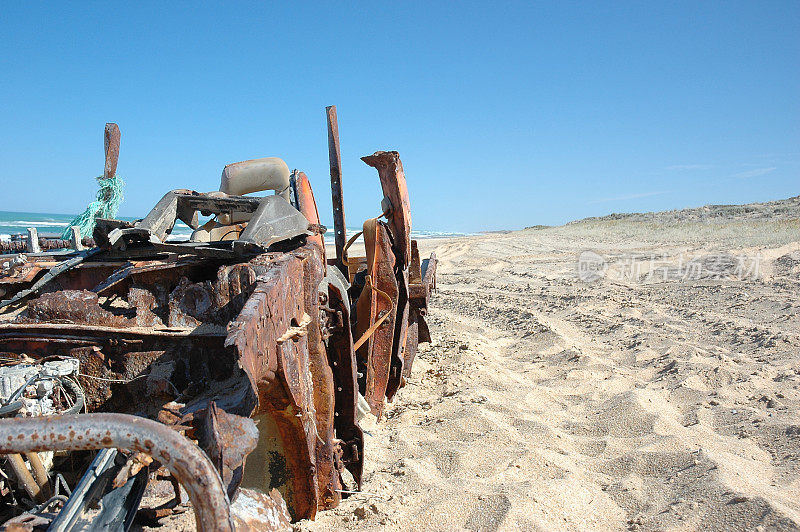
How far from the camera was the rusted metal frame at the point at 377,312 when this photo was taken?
12.2 feet

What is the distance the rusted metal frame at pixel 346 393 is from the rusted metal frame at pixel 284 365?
0.40m

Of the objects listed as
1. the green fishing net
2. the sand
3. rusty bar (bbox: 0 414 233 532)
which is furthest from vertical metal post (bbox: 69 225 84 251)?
rusty bar (bbox: 0 414 233 532)

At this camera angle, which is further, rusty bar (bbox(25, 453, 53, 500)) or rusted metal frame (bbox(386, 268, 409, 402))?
rusted metal frame (bbox(386, 268, 409, 402))

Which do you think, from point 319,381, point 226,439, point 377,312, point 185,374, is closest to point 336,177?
point 377,312

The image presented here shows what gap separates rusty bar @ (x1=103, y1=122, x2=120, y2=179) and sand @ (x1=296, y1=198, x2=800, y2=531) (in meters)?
3.14

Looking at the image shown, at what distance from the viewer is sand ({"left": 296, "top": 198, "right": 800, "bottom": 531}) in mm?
2586

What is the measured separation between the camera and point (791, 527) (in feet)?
7.18

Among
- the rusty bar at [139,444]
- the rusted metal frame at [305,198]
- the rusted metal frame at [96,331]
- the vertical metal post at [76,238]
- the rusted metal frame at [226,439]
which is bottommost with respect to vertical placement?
the rusted metal frame at [226,439]

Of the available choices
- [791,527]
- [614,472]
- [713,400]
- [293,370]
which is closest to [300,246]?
[293,370]

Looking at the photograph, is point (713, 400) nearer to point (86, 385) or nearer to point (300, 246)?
point (300, 246)

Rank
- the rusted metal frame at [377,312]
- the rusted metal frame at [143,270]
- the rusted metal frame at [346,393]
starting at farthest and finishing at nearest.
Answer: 1. the rusted metal frame at [377,312]
2. the rusted metal frame at [346,393]
3. the rusted metal frame at [143,270]

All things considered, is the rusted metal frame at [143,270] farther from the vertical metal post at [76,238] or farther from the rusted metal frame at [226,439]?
the vertical metal post at [76,238]

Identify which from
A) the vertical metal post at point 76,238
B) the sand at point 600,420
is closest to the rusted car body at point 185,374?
the sand at point 600,420

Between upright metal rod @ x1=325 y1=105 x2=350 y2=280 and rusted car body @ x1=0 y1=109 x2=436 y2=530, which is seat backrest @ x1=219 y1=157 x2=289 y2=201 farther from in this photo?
rusted car body @ x1=0 y1=109 x2=436 y2=530
